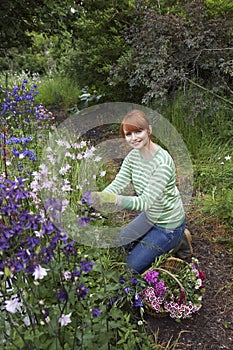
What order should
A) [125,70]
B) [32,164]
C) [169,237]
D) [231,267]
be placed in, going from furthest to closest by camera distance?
[125,70], [32,164], [231,267], [169,237]

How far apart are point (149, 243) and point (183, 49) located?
2516mm

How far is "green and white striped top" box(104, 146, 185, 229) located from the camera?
224 centimetres

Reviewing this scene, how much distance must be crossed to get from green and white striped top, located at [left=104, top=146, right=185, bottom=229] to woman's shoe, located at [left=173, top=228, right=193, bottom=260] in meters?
0.21

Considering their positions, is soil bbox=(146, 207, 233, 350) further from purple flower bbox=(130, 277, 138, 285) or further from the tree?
the tree

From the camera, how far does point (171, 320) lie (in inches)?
89.7

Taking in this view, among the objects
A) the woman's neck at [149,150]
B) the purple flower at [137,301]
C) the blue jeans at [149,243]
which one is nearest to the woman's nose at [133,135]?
the woman's neck at [149,150]

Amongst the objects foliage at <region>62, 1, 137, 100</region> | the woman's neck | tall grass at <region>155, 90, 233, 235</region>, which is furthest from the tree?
the woman's neck

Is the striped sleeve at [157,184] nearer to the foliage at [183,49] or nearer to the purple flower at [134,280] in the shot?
the purple flower at [134,280]

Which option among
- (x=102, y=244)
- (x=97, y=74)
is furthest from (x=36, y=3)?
(x=102, y=244)

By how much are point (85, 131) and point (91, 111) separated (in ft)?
2.47

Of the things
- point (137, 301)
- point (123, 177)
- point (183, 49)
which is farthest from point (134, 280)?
point (183, 49)

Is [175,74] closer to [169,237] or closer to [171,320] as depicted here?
[169,237]

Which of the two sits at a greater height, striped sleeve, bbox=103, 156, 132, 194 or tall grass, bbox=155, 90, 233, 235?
striped sleeve, bbox=103, 156, 132, 194

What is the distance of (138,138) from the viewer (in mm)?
2260
